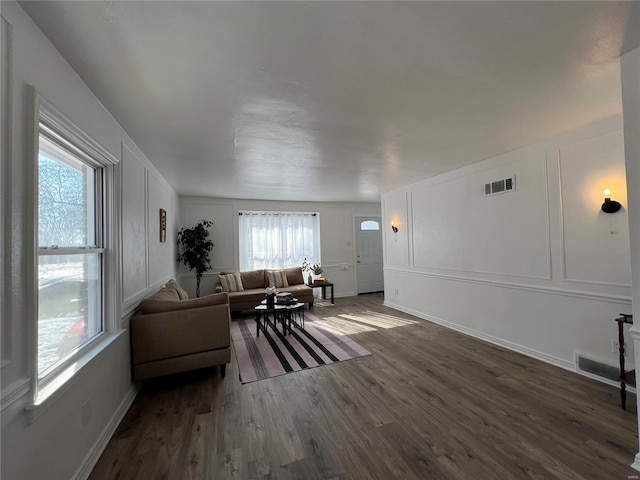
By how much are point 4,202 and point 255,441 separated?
1.92 metres

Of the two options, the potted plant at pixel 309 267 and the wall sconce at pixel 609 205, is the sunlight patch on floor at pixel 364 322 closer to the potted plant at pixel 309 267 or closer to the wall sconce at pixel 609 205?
the potted plant at pixel 309 267

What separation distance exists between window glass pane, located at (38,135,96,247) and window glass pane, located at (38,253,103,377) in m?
0.12

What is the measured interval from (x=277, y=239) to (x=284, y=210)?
713 millimetres

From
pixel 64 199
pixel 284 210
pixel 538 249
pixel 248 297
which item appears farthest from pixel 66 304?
pixel 284 210

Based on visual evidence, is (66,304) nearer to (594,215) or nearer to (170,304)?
(170,304)

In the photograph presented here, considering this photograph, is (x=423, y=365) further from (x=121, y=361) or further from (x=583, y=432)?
(x=121, y=361)

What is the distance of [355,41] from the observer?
4.54 feet

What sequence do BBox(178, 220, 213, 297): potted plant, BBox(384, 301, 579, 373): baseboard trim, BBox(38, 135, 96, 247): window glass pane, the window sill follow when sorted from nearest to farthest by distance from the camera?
the window sill < BBox(38, 135, 96, 247): window glass pane < BBox(384, 301, 579, 373): baseboard trim < BBox(178, 220, 213, 297): potted plant

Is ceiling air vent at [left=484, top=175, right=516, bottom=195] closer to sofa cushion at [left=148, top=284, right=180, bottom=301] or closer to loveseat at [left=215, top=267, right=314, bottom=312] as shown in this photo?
loveseat at [left=215, top=267, right=314, bottom=312]

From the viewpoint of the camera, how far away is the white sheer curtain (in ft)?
20.3

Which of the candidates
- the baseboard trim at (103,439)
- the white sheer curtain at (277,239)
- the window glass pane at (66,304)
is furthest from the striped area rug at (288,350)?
the white sheer curtain at (277,239)

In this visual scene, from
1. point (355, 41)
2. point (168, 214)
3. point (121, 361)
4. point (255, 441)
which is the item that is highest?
point (355, 41)

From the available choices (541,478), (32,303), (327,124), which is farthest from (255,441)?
(327,124)

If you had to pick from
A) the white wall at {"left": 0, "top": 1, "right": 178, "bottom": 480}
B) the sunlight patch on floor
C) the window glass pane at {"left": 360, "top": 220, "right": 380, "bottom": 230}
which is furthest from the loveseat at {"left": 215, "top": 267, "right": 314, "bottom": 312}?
the white wall at {"left": 0, "top": 1, "right": 178, "bottom": 480}
